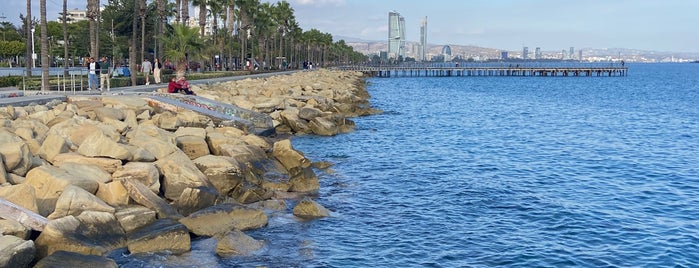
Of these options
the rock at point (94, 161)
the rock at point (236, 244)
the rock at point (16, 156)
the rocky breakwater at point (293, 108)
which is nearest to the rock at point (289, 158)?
the rock at point (94, 161)

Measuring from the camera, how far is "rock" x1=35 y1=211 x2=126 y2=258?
34.1ft

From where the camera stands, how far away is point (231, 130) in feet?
68.5

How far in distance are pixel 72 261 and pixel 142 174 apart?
398 centimetres

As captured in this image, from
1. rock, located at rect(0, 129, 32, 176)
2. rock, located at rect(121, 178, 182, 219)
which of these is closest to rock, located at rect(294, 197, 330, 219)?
rock, located at rect(121, 178, 182, 219)

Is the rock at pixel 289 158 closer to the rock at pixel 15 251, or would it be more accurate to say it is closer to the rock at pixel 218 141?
the rock at pixel 218 141

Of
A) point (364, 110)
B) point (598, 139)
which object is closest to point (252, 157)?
point (598, 139)

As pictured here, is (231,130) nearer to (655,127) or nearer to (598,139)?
(598,139)

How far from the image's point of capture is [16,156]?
12.8m

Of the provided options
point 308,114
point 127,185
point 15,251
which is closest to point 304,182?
point 127,185

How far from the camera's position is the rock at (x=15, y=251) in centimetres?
919

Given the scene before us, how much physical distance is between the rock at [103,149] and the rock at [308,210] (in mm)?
3526

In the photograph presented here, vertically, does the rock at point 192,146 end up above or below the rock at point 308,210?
above

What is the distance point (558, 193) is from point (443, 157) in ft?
21.7

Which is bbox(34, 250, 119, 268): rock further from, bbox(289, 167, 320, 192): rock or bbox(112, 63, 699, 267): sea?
bbox(289, 167, 320, 192): rock
